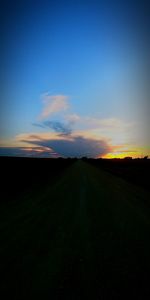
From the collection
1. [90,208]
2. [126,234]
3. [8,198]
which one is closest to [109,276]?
[126,234]

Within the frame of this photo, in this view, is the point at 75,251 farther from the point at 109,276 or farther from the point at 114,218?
the point at 114,218

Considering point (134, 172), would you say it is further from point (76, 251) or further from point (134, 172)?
point (76, 251)

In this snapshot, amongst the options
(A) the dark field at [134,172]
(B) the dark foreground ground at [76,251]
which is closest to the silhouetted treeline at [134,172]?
(A) the dark field at [134,172]

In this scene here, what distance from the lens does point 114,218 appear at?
911cm

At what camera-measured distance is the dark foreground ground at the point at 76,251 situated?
484 centimetres

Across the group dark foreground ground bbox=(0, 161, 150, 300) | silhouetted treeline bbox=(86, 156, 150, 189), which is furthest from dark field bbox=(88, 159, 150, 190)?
dark foreground ground bbox=(0, 161, 150, 300)

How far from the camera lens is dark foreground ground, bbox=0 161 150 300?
191 inches

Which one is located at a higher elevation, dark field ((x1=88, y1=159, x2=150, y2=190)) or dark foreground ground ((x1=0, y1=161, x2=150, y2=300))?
dark field ((x1=88, y1=159, x2=150, y2=190))

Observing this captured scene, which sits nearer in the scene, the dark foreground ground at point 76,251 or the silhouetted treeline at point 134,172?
the dark foreground ground at point 76,251

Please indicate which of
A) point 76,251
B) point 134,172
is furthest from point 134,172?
point 76,251

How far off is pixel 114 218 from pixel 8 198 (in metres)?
7.35

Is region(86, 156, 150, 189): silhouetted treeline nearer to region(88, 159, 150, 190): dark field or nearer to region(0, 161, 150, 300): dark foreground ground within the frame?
region(88, 159, 150, 190): dark field

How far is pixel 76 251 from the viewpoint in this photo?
6273 millimetres

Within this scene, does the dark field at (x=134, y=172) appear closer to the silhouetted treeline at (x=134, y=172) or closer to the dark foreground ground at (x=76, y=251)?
the silhouetted treeline at (x=134, y=172)
